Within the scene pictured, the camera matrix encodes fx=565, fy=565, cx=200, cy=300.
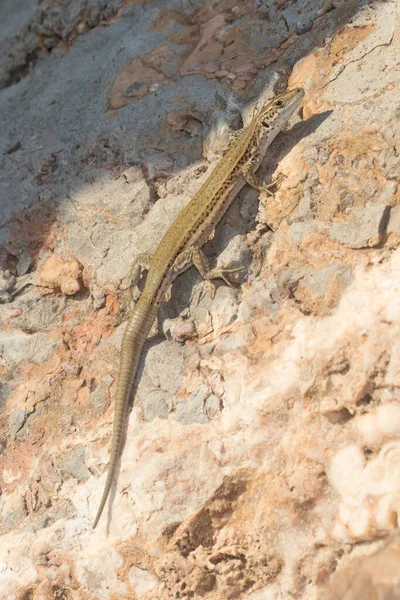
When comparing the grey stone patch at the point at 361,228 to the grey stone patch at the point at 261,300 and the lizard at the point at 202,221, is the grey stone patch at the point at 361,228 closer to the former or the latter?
the grey stone patch at the point at 261,300

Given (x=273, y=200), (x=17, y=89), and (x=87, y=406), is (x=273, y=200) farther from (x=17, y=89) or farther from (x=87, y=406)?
(x=17, y=89)

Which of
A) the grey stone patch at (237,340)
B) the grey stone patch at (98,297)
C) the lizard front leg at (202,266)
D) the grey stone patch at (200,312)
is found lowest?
the grey stone patch at (237,340)

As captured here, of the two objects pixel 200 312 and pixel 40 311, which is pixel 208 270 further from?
pixel 40 311

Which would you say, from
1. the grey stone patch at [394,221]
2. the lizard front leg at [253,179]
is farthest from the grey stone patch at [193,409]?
the lizard front leg at [253,179]

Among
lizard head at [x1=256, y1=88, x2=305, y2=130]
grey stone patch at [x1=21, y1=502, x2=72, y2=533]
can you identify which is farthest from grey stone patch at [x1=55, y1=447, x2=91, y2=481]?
lizard head at [x1=256, y1=88, x2=305, y2=130]

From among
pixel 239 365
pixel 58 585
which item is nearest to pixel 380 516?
pixel 239 365

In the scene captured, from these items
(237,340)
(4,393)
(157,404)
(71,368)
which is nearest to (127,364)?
(157,404)

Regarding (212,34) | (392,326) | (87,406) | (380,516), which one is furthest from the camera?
(212,34)
